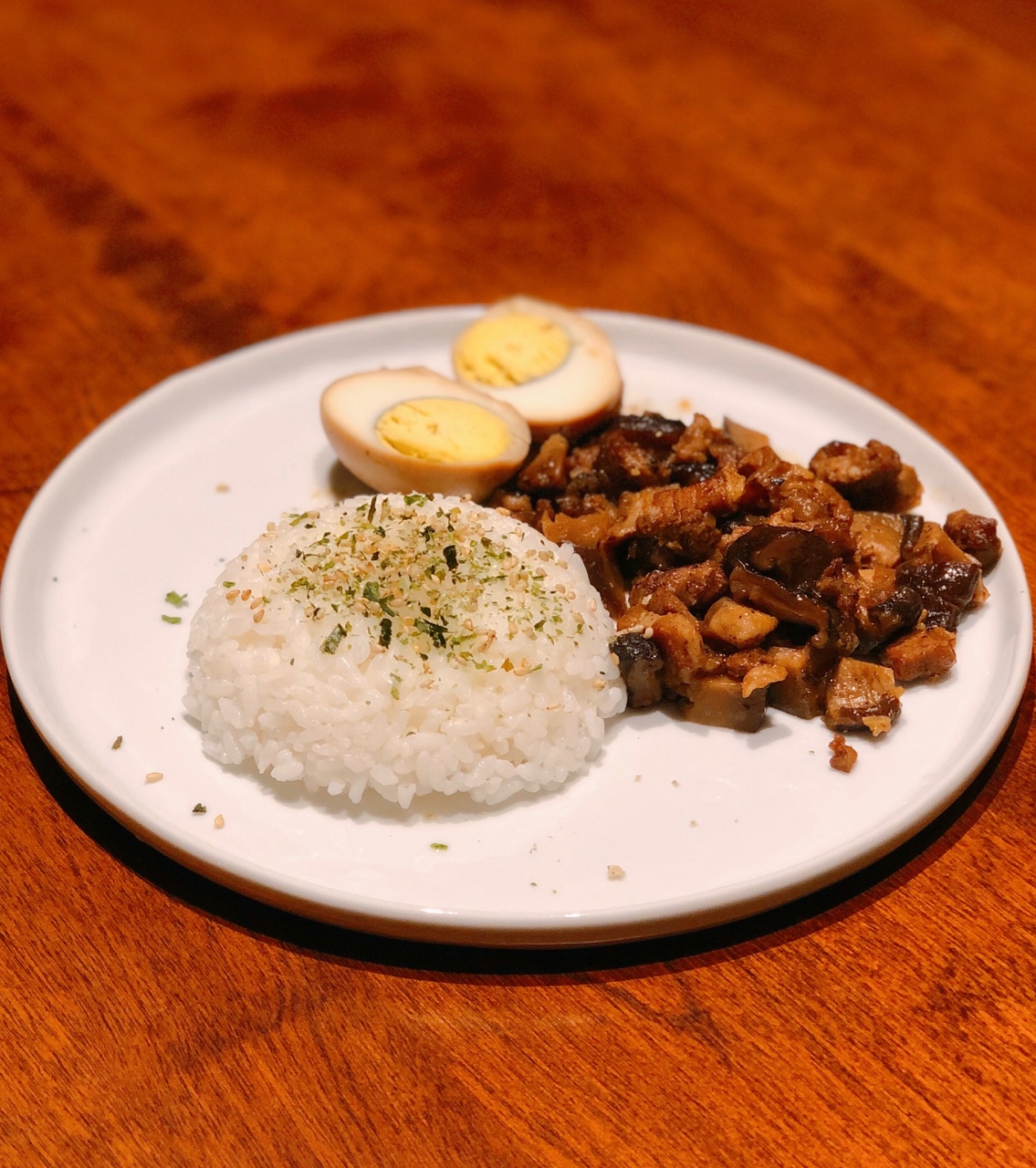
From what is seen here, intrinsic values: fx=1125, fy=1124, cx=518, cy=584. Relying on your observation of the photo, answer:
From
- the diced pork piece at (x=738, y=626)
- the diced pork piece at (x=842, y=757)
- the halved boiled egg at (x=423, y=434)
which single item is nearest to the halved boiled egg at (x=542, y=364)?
the halved boiled egg at (x=423, y=434)

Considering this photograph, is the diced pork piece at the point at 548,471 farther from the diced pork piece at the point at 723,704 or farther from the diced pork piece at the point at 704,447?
the diced pork piece at the point at 723,704

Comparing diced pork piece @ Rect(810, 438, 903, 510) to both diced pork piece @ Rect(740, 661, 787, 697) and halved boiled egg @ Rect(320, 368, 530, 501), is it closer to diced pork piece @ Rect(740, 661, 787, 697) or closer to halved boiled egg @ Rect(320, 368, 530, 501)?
diced pork piece @ Rect(740, 661, 787, 697)

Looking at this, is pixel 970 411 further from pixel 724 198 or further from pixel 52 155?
pixel 52 155

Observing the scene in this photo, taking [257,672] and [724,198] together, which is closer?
[257,672]

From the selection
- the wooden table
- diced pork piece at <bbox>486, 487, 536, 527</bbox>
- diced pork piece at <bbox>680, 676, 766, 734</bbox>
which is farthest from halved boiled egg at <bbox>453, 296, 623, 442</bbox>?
diced pork piece at <bbox>680, 676, 766, 734</bbox>

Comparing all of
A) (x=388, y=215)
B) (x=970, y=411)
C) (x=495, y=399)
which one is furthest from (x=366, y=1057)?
(x=388, y=215)

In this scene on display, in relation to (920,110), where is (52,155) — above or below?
below

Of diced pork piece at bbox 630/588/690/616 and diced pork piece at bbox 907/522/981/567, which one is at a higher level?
diced pork piece at bbox 907/522/981/567

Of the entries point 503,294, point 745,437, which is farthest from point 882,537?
point 503,294
